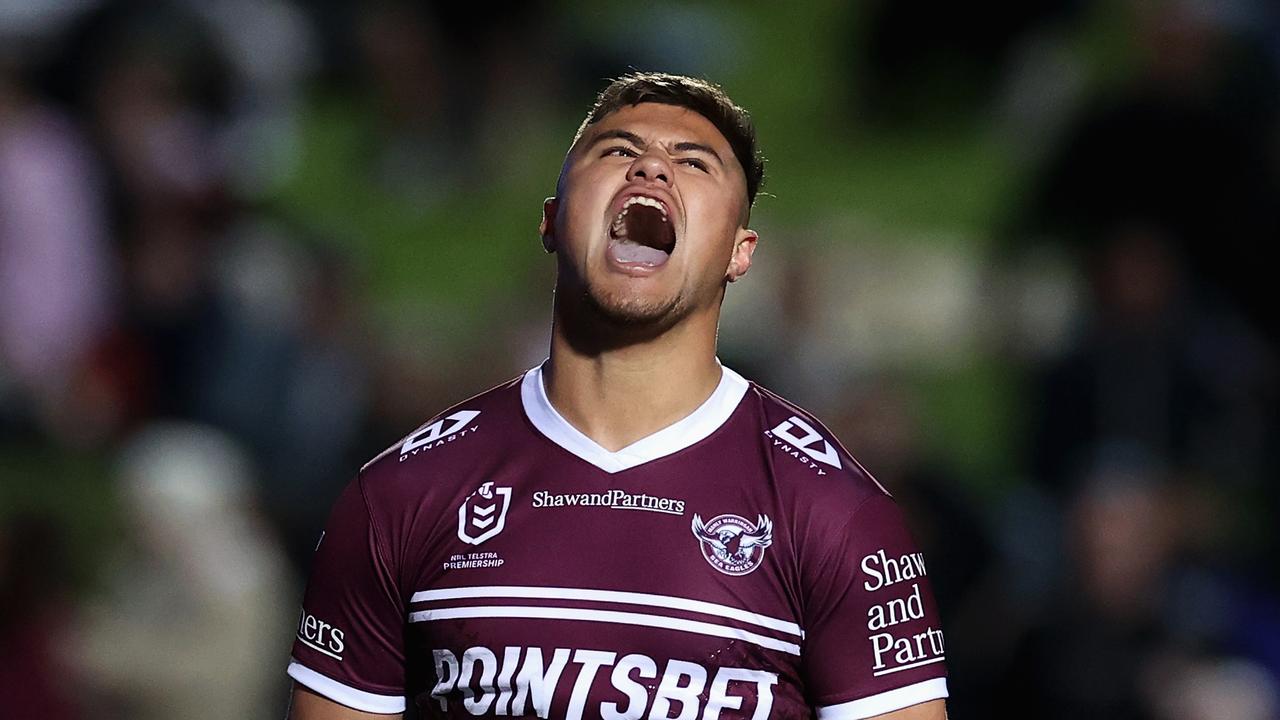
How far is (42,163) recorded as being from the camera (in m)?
10.4

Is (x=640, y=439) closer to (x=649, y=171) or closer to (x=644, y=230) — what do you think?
(x=644, y=230)

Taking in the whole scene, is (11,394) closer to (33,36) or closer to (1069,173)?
(33,36)

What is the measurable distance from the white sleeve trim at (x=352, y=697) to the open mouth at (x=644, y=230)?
1021mm

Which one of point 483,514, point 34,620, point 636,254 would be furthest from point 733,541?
point 34,620

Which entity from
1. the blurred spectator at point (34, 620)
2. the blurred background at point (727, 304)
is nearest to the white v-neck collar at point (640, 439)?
the blurred background at point (727, 304)

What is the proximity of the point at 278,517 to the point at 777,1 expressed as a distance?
4.76 meters

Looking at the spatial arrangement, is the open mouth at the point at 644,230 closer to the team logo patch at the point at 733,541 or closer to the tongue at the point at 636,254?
the tongue at the point at 636,254

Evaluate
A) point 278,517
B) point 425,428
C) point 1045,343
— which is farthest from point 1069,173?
point 425,428

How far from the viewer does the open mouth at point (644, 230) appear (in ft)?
12.4

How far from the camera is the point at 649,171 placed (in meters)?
3.84

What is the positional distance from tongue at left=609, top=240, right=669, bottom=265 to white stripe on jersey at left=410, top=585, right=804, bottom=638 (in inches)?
25.7

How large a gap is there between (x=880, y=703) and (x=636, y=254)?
988 millimetres

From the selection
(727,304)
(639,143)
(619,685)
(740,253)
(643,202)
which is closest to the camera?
(619,685)

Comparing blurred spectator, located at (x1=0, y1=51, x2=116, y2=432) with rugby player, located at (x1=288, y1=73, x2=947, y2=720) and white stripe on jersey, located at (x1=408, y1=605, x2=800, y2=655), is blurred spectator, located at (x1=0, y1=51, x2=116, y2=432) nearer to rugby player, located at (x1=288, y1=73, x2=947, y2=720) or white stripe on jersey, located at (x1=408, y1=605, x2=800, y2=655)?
rugby player, located at (x1=288, y1=73, x2=947, y2=720)
